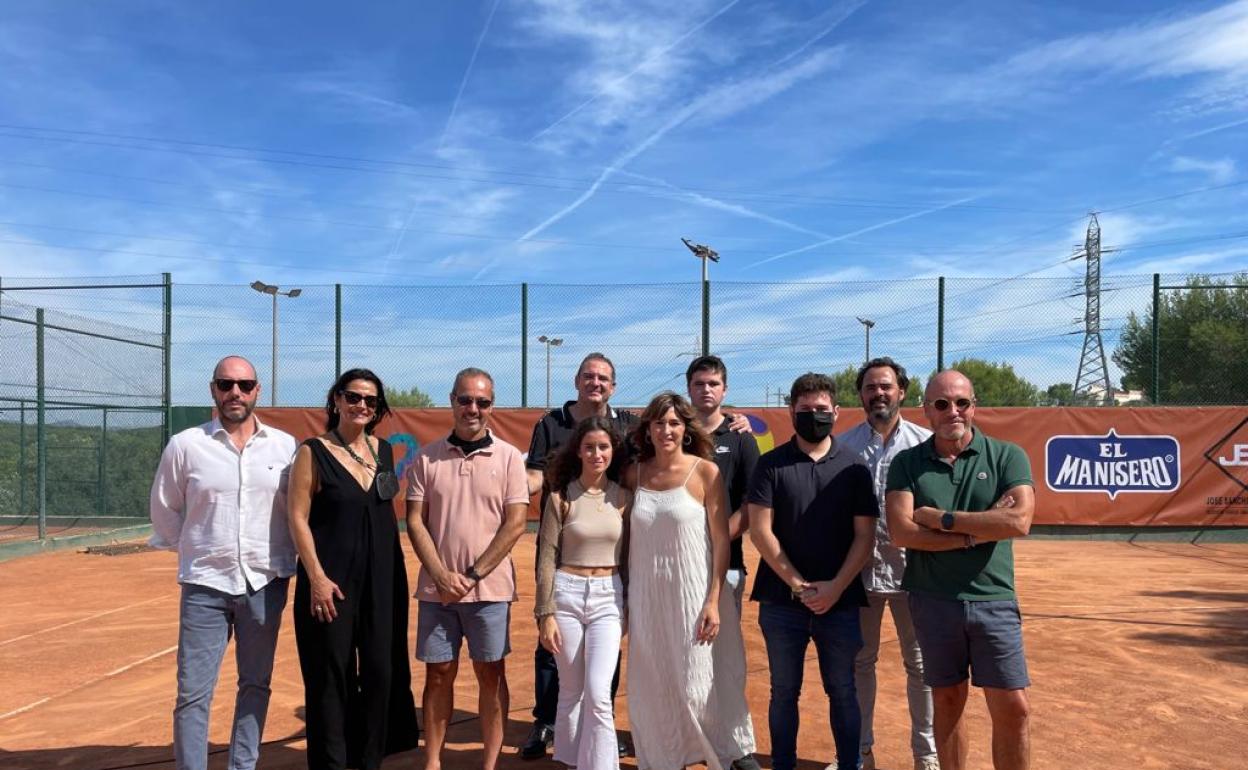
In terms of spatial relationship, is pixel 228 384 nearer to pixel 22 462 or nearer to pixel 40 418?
pixel 40 418

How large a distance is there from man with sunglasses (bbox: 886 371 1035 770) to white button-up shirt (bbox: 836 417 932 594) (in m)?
0.37

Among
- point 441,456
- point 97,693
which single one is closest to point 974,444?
point 441,456

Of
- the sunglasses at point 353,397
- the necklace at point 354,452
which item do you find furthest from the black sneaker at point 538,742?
the sunglasses at point 353,397

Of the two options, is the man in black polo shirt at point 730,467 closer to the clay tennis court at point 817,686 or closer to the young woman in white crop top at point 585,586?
the young woman in white crop top at point 585,586

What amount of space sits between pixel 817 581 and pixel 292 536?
7.29ft

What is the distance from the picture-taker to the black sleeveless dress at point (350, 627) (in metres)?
3.70

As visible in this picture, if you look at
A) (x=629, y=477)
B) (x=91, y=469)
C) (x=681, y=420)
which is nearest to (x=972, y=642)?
(x=681, y=420)

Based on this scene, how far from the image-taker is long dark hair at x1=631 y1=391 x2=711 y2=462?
3793 millimetres

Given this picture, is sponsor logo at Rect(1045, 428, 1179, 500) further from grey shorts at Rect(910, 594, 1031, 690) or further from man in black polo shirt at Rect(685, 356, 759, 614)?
grey shorts at Rect(910, 594, 1031, 690)

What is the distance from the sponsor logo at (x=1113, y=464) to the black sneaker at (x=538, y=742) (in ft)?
34.5

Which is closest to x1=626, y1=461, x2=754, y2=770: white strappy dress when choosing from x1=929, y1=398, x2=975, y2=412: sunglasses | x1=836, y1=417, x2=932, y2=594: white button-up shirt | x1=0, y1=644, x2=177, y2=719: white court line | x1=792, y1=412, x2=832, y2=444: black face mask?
x1=792, y1=412, x2=832, y2=444: black face mask

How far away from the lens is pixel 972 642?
11.1ft

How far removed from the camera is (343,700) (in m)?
3.74

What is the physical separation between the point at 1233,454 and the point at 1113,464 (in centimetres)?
165
